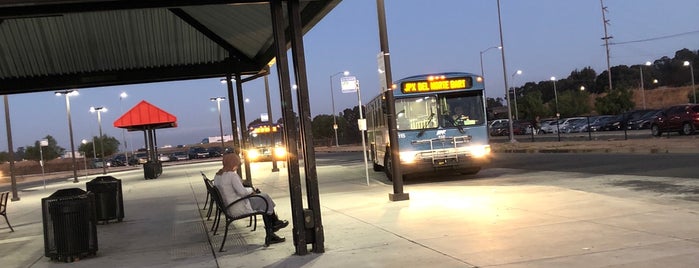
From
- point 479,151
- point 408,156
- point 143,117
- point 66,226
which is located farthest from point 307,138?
point 143,117

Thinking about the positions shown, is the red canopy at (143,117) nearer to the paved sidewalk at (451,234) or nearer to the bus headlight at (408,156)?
the paved sidewalk at (451,234)

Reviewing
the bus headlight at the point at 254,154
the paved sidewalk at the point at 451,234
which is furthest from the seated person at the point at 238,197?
the bus headlight at the point at 254,154

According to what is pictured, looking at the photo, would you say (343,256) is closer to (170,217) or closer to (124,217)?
(170,217)

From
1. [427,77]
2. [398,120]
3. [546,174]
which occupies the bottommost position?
[546,174]

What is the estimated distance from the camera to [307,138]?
7.70 metres

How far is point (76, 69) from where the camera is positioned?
515 inches

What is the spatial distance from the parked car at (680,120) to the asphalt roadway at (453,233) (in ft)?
59.8

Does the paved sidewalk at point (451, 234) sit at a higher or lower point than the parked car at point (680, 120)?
lower

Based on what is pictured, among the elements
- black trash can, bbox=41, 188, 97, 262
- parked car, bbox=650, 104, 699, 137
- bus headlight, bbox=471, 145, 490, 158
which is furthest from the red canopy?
parked car, bbox=650, 104, 699, 137

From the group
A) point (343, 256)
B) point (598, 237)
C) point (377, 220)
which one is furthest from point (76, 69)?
point (598, 237)

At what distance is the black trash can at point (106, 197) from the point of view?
1237 cm

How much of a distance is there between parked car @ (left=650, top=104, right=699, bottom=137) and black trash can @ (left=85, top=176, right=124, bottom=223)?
26994 mm

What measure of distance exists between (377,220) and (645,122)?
41.5 meters

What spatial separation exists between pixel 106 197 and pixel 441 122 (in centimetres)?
899
